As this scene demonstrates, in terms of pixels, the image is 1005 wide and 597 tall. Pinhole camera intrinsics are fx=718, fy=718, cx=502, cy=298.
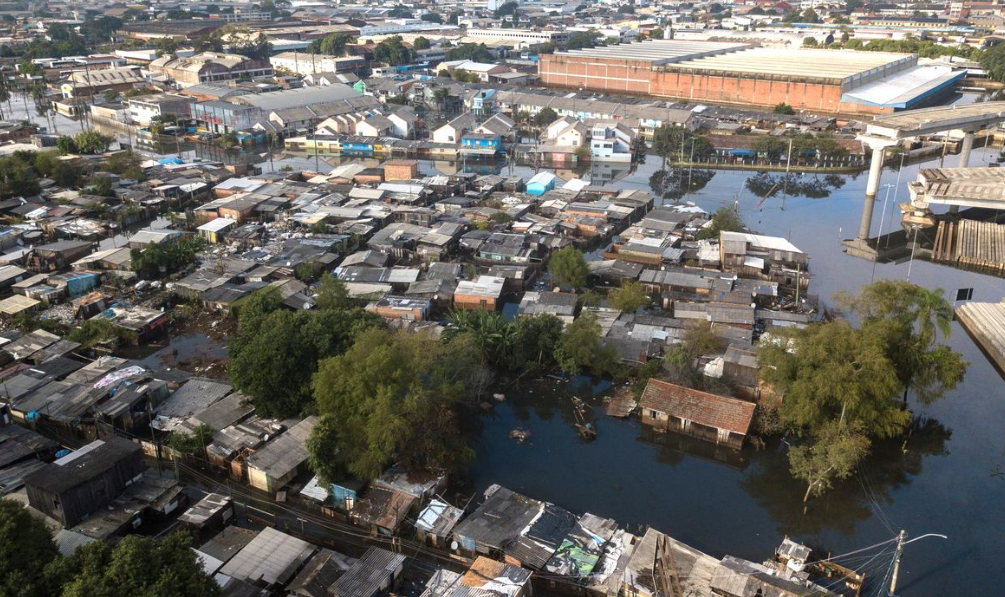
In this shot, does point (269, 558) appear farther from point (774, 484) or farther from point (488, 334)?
point (774, 484)

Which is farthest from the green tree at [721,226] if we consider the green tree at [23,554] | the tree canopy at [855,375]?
the green tree at [23,554]

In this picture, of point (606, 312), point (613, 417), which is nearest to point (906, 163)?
point (606, 312)

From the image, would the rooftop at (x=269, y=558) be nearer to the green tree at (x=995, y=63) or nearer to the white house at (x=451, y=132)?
the white house at (x=451, y=132)

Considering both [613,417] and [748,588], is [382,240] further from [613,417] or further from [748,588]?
[748,588]

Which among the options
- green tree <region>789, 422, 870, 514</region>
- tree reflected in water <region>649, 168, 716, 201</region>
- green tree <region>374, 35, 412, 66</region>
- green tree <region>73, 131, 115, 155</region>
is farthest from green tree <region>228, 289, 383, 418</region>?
green tree <region>374, 35, 412, 66</region>

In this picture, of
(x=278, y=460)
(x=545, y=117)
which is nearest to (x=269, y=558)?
(x=278, y=460)

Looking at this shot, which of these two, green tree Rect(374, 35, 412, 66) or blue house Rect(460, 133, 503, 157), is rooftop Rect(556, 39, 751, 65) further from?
blue house Rect(460, 133, 503, 157)

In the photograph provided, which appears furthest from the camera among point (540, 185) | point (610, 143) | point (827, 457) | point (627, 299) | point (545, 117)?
point (545, 117)
